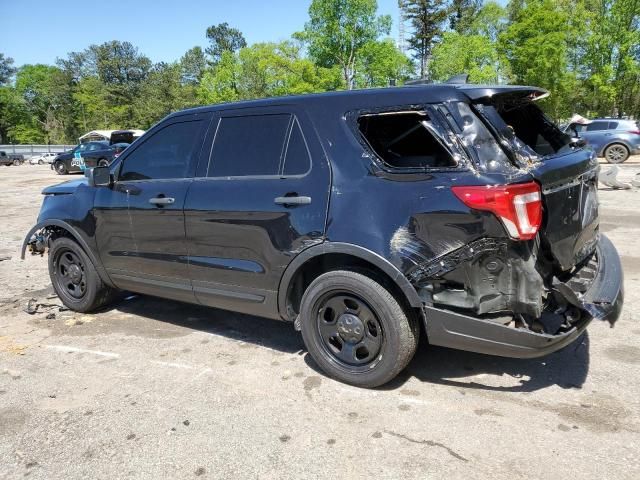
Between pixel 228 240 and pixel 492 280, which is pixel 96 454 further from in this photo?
pixel 492 280

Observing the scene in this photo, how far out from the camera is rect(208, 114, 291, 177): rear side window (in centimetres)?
362

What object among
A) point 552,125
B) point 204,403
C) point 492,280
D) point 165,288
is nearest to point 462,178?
point 492,280

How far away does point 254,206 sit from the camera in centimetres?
358

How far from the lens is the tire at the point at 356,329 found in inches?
124

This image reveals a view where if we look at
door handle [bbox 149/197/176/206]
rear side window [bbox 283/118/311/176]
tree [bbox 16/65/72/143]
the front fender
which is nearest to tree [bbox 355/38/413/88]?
the front fender

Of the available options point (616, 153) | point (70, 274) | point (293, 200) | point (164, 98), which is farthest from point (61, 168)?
point (164, 98)

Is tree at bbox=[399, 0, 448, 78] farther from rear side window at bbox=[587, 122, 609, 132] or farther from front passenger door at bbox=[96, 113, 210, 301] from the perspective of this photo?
front passenger door at bbox=[96, 113, 210, 301]

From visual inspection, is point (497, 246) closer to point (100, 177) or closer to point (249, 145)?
point (249, 145)

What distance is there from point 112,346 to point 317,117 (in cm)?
260

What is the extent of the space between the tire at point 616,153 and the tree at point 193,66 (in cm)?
7798

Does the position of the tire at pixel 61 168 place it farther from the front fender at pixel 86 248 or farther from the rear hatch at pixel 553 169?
the rear hatch at pixel 553 169

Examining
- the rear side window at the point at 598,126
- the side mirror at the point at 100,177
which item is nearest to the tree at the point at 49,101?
the rear side window at the point at 598,126

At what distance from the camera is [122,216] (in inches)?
175

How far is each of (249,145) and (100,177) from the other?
158cm
